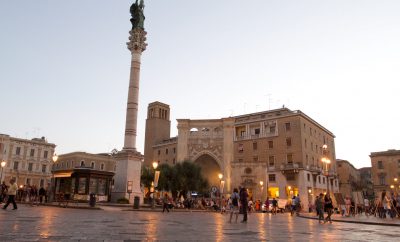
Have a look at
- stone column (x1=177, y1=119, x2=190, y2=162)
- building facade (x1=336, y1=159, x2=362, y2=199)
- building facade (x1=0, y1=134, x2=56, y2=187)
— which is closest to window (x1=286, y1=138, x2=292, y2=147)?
stone column (x1=177, y1=119, x2=190, y2=162)

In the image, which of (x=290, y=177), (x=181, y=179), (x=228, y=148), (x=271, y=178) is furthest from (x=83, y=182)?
(x=228, y=148)

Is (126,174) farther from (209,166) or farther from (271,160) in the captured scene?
(209,166)

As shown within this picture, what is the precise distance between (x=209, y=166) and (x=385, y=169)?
35423 millimetres

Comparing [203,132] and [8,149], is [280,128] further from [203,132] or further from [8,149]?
[8,149]

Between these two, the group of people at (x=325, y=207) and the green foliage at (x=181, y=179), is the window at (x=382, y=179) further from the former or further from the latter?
the group of people at (x=325, y=207)

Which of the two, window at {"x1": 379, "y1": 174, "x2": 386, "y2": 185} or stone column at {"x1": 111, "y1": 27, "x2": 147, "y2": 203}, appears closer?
stone column at {"x1": 111, "y1": 27, "x2": 147, "y2": 203}

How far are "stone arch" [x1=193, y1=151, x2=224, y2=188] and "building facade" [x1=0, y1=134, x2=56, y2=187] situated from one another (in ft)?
92.9

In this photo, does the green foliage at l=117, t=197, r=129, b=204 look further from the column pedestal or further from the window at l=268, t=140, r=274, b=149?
the window at l=268, t=140, r=274, b=149

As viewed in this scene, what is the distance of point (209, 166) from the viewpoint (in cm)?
5978

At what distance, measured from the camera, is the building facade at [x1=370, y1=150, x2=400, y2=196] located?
65375mm

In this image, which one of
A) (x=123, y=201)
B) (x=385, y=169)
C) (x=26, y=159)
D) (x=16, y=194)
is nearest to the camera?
(x=16, y=194)

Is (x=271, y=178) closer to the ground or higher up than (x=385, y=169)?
closer to the ground

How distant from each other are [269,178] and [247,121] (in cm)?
1081

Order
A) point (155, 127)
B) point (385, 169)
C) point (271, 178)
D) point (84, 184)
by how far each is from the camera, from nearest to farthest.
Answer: point (84, 184)
point (271, 178)
point (385, 169)
point (155, 127)
